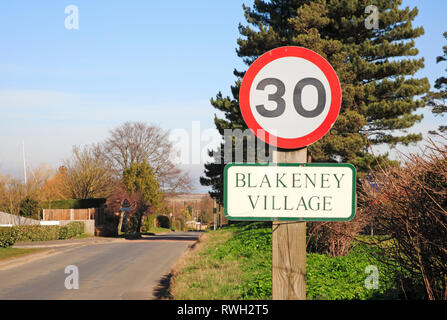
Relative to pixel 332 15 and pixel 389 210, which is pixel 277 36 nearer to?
pixel 332 15

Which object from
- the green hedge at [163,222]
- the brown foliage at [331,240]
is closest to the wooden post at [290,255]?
the brown foliage at [331,240]

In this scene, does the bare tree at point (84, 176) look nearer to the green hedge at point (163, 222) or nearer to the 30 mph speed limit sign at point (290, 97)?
the green hedge at point (163, 222)

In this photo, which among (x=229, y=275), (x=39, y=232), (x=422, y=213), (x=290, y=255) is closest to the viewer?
(x=290, y=255)

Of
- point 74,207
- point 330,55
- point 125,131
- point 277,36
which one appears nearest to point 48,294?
point 330,55

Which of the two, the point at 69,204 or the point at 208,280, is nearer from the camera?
the point at 208,280

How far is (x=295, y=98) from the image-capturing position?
2674mm

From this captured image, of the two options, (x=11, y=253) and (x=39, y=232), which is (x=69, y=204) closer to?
(x=39, y=232)

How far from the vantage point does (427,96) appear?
25.3m

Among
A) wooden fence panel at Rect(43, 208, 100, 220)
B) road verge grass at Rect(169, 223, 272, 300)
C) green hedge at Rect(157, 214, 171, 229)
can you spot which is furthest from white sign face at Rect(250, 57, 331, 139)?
green hedge at Rect(157, 214, 171, 229)

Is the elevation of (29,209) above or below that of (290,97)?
below

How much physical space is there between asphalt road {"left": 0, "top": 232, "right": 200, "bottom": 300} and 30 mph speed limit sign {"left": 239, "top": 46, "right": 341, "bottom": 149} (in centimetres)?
868

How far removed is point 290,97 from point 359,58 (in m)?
21.7

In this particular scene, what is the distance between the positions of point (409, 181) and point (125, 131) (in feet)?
164

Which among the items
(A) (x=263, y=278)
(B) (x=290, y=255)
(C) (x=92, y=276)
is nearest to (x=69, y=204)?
(C) (x=92, y=276)
